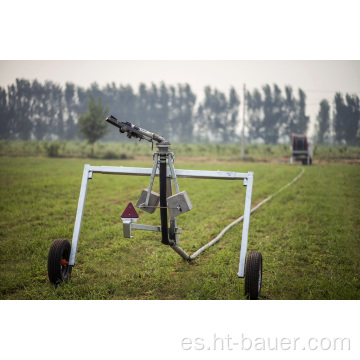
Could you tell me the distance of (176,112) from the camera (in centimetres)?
2830

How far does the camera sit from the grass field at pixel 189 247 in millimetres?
3215

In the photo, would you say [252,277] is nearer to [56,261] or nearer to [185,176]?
[185,176]

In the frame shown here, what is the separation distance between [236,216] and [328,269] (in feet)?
8.14

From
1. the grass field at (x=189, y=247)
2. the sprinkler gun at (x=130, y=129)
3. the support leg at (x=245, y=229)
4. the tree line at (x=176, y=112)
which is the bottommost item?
the grass field at (x=189, y=247)

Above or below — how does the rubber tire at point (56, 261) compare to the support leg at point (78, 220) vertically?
below

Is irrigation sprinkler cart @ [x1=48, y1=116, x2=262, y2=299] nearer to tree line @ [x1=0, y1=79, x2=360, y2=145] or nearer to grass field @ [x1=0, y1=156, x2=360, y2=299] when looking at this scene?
grass field @ [x1=0, y1=156, x2=360, y2=299]

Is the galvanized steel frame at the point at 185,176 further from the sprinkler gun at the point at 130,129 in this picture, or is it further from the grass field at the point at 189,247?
the grass field at the point at 189,247

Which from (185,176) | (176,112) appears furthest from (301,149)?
(185,176)

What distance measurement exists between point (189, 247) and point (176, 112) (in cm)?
2449

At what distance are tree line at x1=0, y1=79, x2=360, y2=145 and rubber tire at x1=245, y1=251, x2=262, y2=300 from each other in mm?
11866

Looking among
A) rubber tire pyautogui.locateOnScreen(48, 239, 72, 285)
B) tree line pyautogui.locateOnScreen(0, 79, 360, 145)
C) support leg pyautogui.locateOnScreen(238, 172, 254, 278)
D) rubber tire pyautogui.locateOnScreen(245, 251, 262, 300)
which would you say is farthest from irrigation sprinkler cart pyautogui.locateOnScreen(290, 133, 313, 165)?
rubber tire pyautogui.locateOnScreen(48, 239, 72, 285)

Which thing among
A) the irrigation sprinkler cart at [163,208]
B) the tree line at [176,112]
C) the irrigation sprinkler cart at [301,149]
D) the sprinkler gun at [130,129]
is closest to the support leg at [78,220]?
the irrigation sprinkler cart at [163,208]

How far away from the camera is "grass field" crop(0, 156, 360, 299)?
3215 millimetres

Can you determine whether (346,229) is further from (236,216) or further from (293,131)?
(293,131)
